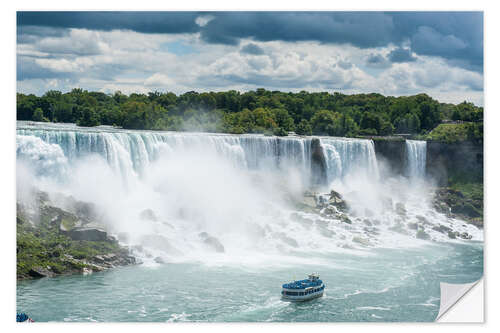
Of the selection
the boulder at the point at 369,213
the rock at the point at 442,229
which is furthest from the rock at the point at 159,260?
the rock at the point at 442,229

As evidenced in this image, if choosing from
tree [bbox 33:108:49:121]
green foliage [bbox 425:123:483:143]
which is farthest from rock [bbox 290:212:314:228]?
tree [bbox 33:108:49:121]

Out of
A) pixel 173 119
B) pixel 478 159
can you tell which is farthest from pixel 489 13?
pixel 173 119

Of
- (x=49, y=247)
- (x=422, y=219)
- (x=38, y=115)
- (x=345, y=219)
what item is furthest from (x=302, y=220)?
(x=38, y=115)

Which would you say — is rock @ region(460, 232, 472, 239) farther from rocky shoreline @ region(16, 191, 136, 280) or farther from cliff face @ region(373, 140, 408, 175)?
rocky shoreline @ region(16, 191, 136, 280)

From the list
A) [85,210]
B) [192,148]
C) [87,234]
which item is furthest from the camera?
[192,148]

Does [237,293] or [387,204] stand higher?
[387,204]

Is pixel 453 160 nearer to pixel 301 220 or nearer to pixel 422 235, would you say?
pixel 422 235
